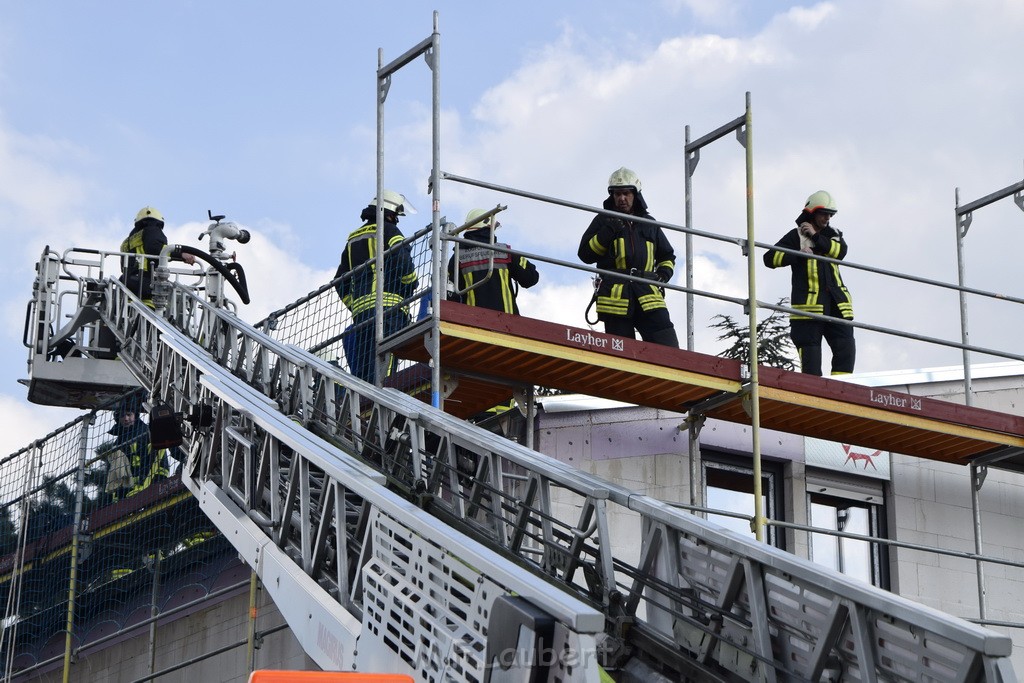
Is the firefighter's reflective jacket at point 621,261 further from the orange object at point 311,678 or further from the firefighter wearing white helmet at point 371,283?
the orange object at point 311,678

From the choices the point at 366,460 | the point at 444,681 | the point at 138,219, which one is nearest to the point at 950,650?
the point at 444,681

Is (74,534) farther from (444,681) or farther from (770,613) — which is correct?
(770,613)

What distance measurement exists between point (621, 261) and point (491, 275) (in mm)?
1398

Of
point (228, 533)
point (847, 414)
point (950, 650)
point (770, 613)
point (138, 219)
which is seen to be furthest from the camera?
point (138, 219)

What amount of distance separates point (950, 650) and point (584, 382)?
551 cm

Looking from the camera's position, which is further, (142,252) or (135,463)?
(142,252)

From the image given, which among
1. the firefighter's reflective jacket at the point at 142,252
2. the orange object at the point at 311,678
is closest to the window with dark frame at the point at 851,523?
the firefighter's reflective jacket at the point at 142,252

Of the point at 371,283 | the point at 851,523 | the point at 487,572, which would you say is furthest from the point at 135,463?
the point at 487,572

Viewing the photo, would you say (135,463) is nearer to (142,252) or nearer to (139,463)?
(139,463)

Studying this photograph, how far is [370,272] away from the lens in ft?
39.5

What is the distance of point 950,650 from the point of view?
513 centimetres

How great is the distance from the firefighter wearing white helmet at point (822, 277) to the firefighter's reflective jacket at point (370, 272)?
296 centimetres

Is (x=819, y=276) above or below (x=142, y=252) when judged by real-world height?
below

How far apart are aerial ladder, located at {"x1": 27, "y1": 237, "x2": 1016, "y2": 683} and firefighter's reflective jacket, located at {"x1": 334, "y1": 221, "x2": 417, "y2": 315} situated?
3.78 ft
